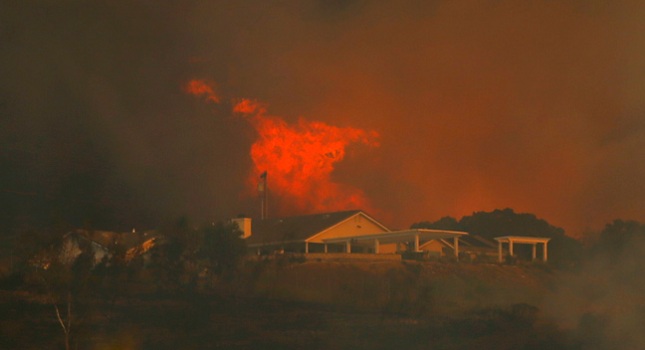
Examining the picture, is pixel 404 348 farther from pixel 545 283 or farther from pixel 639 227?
pixel 639 227

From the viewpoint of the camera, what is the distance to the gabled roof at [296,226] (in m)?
53.3

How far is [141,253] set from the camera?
32.8 meters

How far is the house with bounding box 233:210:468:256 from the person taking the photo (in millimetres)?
52750

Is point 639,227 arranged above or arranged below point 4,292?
above

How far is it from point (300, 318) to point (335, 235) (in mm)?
24936

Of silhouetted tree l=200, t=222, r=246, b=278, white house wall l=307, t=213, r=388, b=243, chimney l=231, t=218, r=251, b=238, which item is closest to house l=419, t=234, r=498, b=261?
white house wall l=307, t=213, r=388, b=243

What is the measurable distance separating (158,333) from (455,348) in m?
10.0

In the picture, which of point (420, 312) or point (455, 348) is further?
point (420, 312)

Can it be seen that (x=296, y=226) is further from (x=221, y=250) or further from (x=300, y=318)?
(x=300, y=318)

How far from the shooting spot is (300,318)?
2980 centimetres

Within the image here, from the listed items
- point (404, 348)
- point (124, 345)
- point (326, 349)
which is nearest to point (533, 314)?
point (404, 348)

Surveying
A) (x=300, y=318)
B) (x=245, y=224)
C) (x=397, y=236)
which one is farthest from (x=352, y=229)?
(x=300, y=318)

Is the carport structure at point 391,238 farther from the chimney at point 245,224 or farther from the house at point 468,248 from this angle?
the chimney at point 245,224

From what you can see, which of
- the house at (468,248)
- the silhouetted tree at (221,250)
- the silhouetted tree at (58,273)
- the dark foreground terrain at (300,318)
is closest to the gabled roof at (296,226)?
the house at (468,248)
